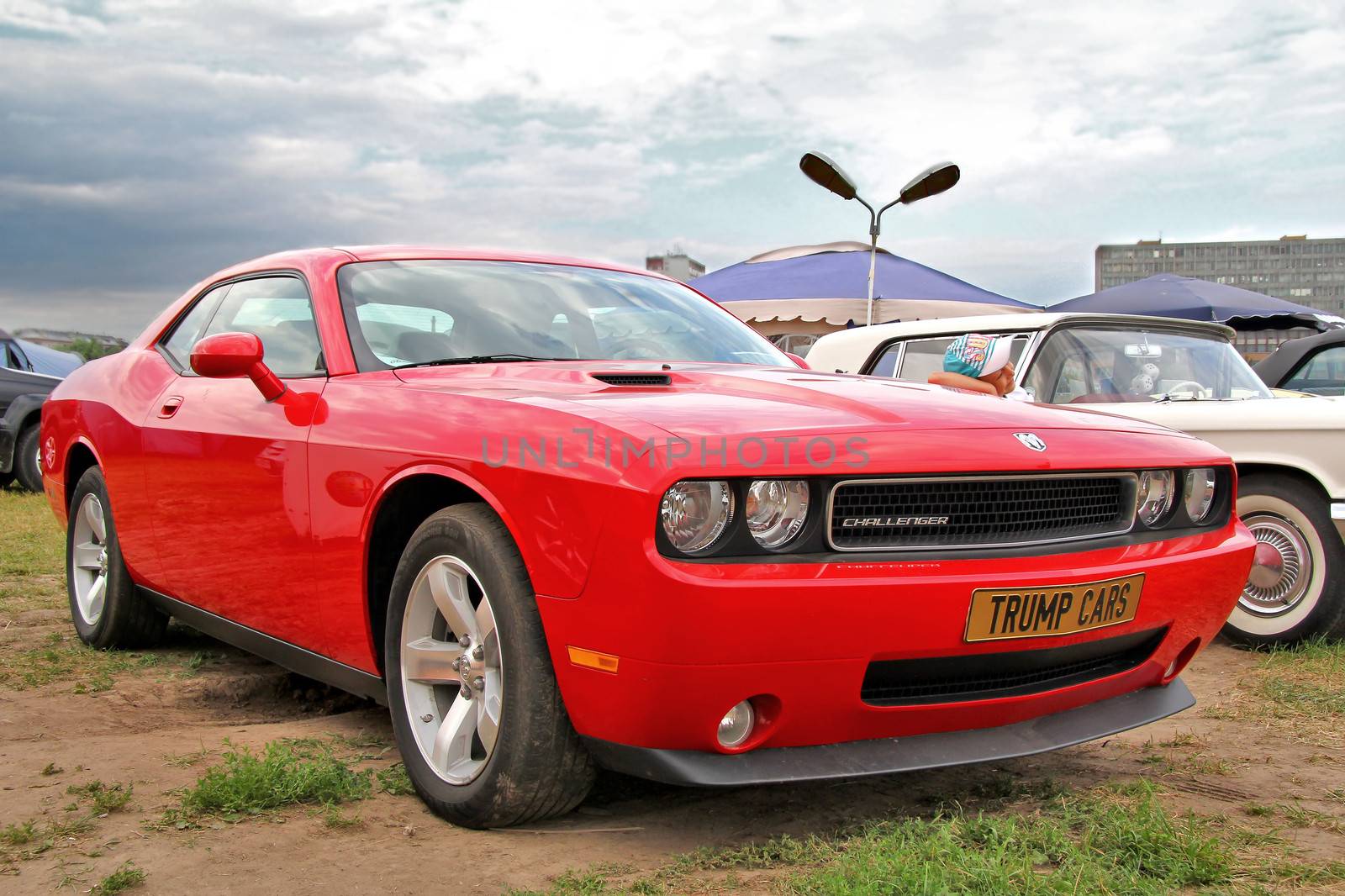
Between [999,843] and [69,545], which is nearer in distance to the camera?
[999,843]

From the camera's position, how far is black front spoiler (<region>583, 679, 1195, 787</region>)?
7.41 feet

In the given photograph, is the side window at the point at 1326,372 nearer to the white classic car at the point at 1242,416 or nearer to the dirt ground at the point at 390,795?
the white classic car at the point at 1242,416

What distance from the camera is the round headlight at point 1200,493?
296 centimetres

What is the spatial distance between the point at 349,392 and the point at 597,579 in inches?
47.3

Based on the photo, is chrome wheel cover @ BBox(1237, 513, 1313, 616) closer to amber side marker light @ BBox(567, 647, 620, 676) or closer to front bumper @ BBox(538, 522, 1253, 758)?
front bumper @ BBox(538, 522, 1253, 758)

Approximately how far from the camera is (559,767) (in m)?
2.42

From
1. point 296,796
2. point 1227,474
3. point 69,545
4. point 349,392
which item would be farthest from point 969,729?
point 69,545

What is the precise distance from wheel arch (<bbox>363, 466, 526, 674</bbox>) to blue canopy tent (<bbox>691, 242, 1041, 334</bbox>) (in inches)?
418

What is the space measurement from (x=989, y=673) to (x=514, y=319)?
1.73 meters

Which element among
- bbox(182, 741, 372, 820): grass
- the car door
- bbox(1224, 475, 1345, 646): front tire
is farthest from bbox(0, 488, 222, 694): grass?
bbox(1224, 475, 1345, 646): front tire

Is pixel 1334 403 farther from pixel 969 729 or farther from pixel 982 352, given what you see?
pixel 969 729

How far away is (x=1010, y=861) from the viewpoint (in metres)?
2.19

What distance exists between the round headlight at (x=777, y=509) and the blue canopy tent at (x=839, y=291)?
36.6 feet

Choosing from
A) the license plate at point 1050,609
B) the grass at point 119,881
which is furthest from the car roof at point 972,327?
the grass at point 119,881
